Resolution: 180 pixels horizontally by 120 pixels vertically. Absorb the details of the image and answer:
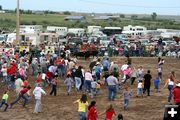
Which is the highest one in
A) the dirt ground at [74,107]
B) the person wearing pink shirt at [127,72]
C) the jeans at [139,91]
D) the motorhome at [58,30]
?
the person wearing pink shirt at [127,72]

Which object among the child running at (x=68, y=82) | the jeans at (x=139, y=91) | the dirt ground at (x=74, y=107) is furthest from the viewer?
the child running at (x=68, y=82)

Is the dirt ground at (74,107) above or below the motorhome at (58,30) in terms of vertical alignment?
above

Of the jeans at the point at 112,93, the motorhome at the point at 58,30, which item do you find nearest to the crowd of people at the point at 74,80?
the jeans at the point at 112,93

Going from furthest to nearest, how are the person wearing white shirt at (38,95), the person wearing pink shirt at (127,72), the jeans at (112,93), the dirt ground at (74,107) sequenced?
the person wearing pink shirt at (127,72) → the jeans at (112,93) → the person wearing white shirt at (38,95) → the dirt ground at (74,107)

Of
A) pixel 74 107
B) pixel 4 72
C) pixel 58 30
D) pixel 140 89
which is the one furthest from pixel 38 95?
pixel 58 30

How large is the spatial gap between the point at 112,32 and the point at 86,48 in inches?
1491

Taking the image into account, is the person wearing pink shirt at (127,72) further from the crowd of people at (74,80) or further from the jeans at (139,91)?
the jeans at (139,91)

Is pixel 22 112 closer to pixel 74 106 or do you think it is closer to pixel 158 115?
pixel 74 106

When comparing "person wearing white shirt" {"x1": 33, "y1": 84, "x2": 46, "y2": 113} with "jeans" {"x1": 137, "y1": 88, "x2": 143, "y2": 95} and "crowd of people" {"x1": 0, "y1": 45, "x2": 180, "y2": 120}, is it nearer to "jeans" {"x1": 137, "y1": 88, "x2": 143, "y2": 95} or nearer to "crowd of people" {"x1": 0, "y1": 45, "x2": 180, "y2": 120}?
"crowd of people" {"x1": 0, "y1": 45, "x2": 180, "y2": 120}

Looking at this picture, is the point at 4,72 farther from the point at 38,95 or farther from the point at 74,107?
the point at 38,95

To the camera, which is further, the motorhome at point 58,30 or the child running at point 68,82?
the motorhome at point 58,30

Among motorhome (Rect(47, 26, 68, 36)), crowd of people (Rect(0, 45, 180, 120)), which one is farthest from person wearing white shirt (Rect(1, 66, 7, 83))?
motorhome (Rect(47, 26, 68, 36))

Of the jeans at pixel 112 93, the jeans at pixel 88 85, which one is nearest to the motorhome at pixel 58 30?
the jeans at pixel 88 85

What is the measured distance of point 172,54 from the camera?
42812mm
